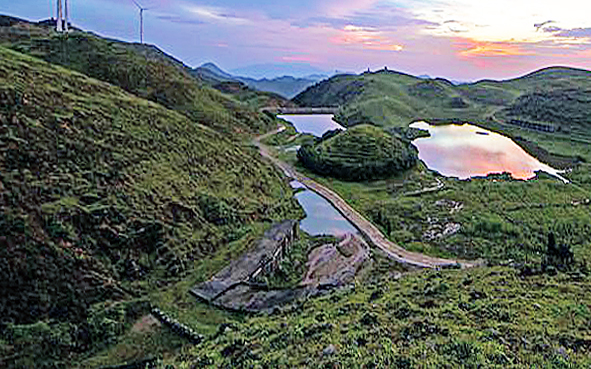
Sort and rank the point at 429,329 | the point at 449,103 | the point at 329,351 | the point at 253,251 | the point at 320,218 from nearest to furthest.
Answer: the point at 329,351 < the point at 429,329 < the point at 253,251 < the point at 320,218 < the point at 449,103

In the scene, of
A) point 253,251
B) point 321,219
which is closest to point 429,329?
point 253,251

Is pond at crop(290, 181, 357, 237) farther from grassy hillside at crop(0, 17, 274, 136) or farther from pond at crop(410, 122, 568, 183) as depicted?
grassy hillside at crop(0, 17, 274, 136)

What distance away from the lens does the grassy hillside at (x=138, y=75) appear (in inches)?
3012

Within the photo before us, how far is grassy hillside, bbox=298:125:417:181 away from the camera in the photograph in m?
59.0

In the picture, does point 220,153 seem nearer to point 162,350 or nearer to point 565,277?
point 162,350

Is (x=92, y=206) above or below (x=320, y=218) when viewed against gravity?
above

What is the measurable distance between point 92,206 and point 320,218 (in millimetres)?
22010

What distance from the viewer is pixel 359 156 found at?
202ft

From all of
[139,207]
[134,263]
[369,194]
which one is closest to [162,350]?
[134,263]

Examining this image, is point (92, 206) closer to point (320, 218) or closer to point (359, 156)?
point (320, 218)

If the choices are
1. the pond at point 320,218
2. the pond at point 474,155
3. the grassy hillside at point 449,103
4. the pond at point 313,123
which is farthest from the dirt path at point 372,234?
the grassy hillside at point 449,103

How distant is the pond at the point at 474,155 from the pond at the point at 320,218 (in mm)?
27476

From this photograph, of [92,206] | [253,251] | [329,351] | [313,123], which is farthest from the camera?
[313,123]

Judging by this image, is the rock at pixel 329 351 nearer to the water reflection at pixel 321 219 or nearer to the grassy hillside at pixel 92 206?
the grassy hillside at pixel 92 206
